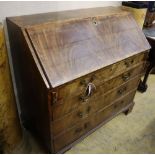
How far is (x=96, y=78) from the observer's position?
113 centimetres

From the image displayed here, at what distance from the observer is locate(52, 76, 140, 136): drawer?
115 centimetres

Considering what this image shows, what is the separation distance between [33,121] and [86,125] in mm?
429

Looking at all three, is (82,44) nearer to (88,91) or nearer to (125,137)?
(88,91)

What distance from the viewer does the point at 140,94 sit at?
7.27 feet

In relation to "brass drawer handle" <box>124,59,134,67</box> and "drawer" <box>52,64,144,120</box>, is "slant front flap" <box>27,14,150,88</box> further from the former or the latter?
"drawer" <box>52,64,144,120</box>

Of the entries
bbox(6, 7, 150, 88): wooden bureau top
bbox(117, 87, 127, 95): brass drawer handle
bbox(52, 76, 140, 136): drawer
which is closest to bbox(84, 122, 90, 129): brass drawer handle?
bbox(52, 76, 140, 136): drawer

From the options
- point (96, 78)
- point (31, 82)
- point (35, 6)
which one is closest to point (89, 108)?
point (96, 78)

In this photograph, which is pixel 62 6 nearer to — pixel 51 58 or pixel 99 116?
pixel 51 58

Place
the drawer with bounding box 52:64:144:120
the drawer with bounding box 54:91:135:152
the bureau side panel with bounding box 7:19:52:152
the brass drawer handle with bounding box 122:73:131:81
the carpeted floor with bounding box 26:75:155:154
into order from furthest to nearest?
1. the carpeted floor with bounding box 26:75:155:154
2. the brass drawer handle with bounding box 122:73:131:81
3. the drawer with bounding box 54:91:135:152
4. the drawer with bounding box 52:64:144:120
5. the bureau side panel with bounding box 7:19:52:152

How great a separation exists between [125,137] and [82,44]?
1.03 m

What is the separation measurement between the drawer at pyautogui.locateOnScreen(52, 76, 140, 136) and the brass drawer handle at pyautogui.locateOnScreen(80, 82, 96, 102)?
0.25 feet

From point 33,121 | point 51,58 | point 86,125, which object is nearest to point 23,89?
point 33,121

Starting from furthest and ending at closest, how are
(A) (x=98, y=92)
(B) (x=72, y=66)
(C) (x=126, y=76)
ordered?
(C) (x=126, y=76) < (A) (x=98, y=92) < (B) (x=72, y=66)

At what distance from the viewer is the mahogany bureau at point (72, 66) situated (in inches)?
37.3
